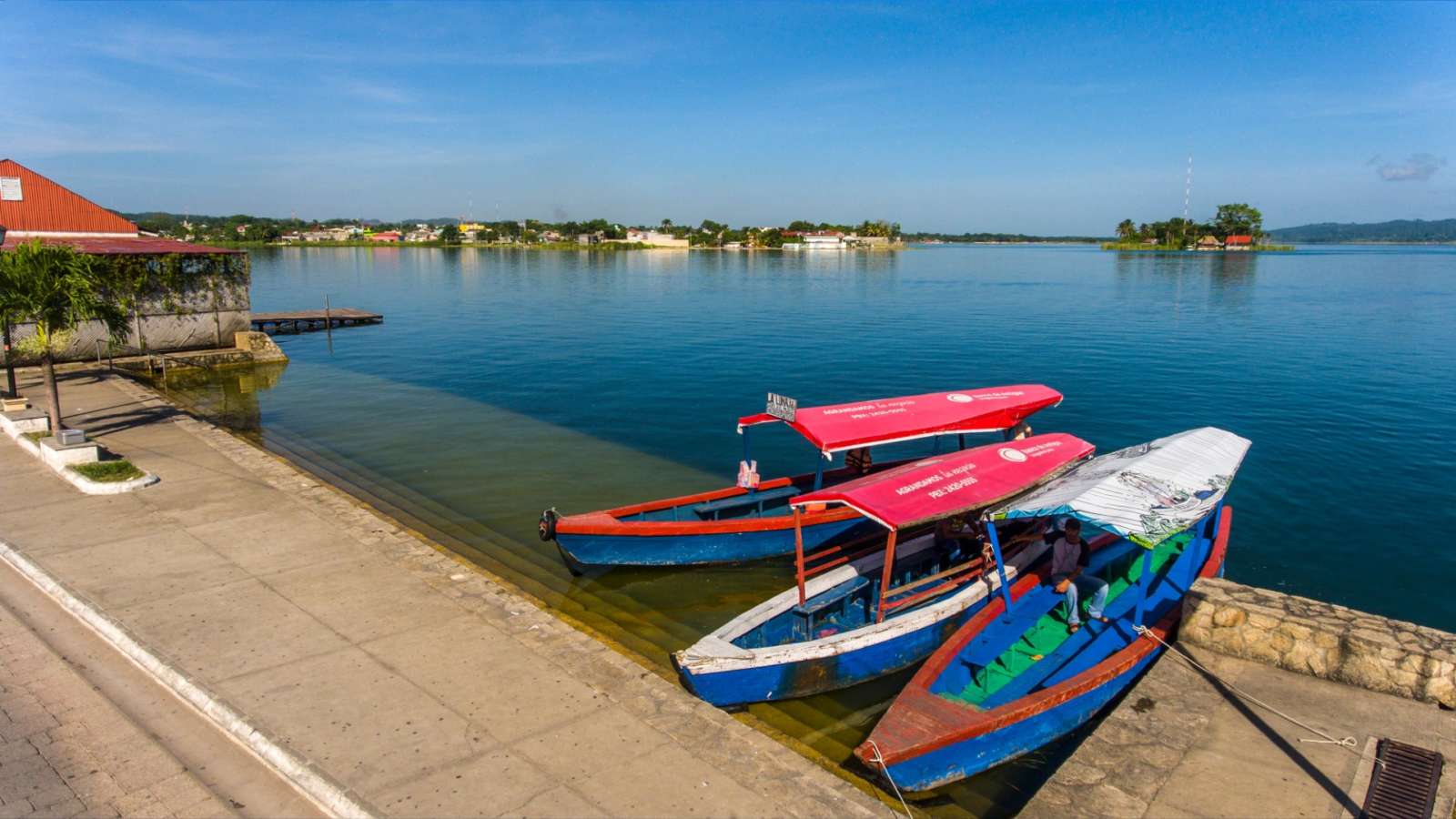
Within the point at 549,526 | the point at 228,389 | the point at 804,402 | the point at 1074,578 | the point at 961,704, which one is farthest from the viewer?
the point at 228,389

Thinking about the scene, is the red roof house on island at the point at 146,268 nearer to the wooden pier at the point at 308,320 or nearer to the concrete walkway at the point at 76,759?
the wooden pier at the point at 308,320

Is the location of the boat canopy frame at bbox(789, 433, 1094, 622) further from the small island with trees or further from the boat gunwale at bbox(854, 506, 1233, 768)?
the small island with trees

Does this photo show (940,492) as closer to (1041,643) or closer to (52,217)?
(1041,643)

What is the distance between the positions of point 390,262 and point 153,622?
133 metres

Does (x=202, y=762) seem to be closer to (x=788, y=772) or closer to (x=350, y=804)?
(x=350, y=804)

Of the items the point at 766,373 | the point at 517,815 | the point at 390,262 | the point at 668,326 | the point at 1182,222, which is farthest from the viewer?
the point at 1182,222

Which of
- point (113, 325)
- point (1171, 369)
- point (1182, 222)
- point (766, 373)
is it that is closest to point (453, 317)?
point (766, 373)

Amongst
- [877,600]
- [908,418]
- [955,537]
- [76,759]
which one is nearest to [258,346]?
[908,418]

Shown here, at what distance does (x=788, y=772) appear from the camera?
7.25m

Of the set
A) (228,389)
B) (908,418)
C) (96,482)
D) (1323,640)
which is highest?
(908,418)

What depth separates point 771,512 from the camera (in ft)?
52.4

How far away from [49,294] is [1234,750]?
69.8ft

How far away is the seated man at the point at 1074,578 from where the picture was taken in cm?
1059

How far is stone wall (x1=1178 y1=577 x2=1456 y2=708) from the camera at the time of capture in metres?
8.43
